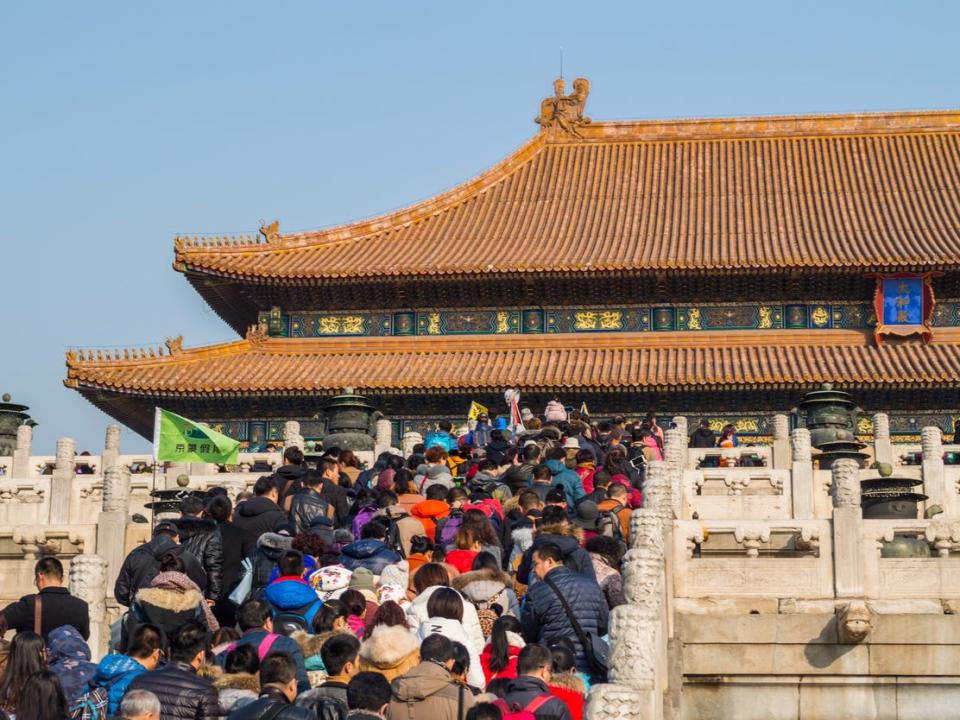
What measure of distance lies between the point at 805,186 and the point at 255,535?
26.8 m

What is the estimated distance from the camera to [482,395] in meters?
32.8

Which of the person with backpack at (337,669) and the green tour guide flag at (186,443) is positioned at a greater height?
the green tour guide flag at (186,443)

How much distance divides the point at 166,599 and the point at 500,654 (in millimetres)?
2202

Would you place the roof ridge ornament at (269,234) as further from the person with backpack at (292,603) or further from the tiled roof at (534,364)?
the person with backpack at (292,603)

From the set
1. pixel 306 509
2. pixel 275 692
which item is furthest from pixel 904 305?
pixel 275 692

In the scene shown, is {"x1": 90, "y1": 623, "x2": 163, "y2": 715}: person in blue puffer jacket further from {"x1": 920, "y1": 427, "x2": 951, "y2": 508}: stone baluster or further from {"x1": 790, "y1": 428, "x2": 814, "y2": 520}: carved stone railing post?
{"x1": 920, "y1": 427, "x2": 951, "y2": 508}: stone baluster

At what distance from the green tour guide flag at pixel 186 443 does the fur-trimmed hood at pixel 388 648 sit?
34.5 feet

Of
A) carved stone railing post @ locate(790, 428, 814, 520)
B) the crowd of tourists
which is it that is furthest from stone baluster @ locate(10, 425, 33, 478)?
carved stone railing post @ locate(790, 428, 814, 520)

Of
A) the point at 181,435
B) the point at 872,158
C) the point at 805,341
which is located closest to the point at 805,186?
the point at 872,158

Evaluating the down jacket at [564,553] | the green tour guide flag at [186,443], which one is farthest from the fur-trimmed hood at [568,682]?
the green tour guide flag at [186,443]

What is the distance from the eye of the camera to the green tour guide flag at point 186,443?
2016cm

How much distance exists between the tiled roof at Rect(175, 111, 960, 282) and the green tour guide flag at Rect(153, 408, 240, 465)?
14197 mm

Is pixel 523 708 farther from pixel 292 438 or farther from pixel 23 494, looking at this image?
pixel 292 438

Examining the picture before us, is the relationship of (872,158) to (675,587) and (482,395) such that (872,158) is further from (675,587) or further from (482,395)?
(675,587)
